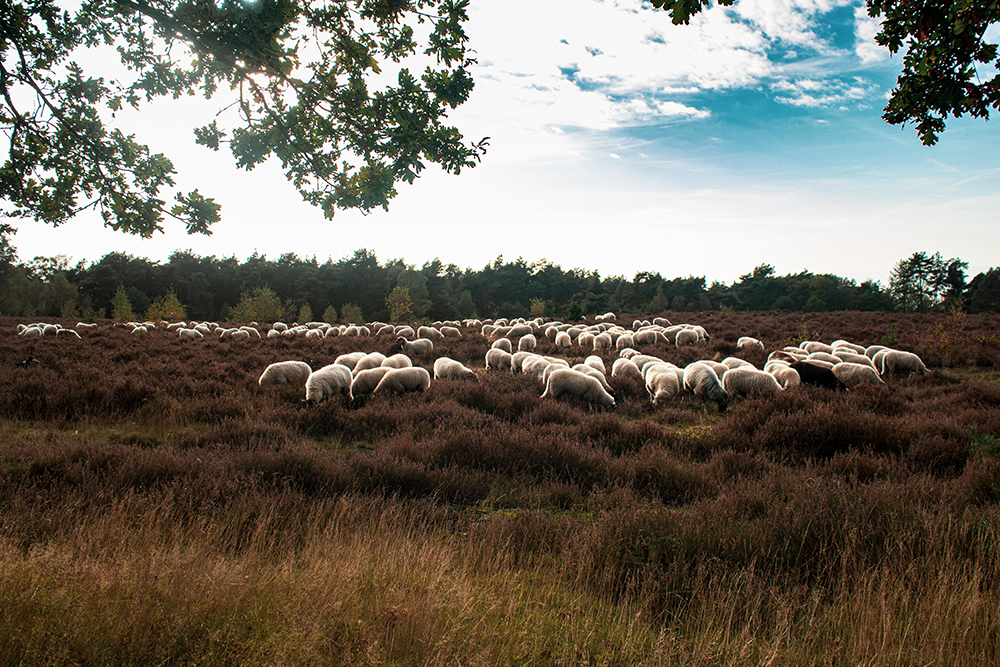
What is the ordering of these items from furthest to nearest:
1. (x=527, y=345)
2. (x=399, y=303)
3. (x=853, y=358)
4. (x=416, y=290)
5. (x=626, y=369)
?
(x=416, y=290)
(x=399, y=303)
(x=527, y=345)
(x=853, y=358)
(x=626, y=369)

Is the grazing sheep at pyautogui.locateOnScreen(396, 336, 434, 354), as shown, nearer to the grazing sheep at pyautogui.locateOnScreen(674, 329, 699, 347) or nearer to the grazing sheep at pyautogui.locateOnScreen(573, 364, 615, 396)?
the grazing sheep at pyautogui.locateOnScreen(573, 364, 615, 396)

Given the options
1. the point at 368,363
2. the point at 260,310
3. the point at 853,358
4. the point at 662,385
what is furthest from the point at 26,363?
the point at 260,310

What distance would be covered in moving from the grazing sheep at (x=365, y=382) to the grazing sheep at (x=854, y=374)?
10704 millimetres

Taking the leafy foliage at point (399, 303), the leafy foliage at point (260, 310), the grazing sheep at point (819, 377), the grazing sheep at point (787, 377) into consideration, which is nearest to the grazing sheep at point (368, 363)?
the grazing sheep at point (787, 377)

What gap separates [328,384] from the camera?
970 cm

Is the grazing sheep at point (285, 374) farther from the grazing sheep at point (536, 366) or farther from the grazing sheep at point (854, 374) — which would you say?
the grazing sheep at point (854, 374)

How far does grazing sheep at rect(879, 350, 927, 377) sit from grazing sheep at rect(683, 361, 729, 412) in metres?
6.27

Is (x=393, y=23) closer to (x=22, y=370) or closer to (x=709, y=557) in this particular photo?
(x=709, y=557)

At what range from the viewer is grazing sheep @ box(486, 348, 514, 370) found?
15.1m

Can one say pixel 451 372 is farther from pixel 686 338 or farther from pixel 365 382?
pixel 686 338

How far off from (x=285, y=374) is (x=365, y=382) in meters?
2.64

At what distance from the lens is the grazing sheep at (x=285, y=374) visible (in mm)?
10797

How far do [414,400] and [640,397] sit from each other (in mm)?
5033

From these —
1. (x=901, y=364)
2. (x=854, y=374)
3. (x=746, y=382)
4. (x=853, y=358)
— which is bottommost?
(x=746, y=382)
